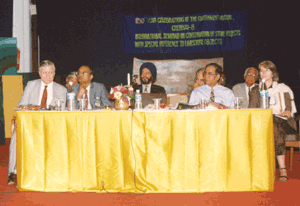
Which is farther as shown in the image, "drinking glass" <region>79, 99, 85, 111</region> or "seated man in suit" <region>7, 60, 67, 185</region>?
"seated man in suit" <region>7, 60, 67, 185</region>

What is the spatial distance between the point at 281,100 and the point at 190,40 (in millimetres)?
2853

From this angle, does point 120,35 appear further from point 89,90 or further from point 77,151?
point 77,151

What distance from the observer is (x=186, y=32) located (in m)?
5.52

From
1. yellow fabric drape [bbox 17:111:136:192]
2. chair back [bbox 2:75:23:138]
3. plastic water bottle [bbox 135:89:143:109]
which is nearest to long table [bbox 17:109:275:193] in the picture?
yellow fabric drape [bbox 17:111:136:192]

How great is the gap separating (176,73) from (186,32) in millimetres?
839

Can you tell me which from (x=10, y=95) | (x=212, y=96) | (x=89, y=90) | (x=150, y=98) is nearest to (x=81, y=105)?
(x=150, y=98)

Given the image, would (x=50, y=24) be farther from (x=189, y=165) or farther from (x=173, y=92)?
(x=189, y=165)

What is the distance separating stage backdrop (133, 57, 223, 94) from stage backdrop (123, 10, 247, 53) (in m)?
0.23

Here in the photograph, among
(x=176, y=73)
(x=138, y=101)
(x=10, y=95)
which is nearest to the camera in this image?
(x=138, y=101)

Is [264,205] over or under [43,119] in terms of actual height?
under

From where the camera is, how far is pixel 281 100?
3051mm

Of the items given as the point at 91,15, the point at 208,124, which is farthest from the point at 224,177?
the point at 91,15

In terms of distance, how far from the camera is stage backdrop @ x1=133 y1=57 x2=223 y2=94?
5664mm

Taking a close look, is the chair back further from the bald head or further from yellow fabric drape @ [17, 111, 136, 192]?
yellow fabric drape @ [17, 111, 136, 192]
